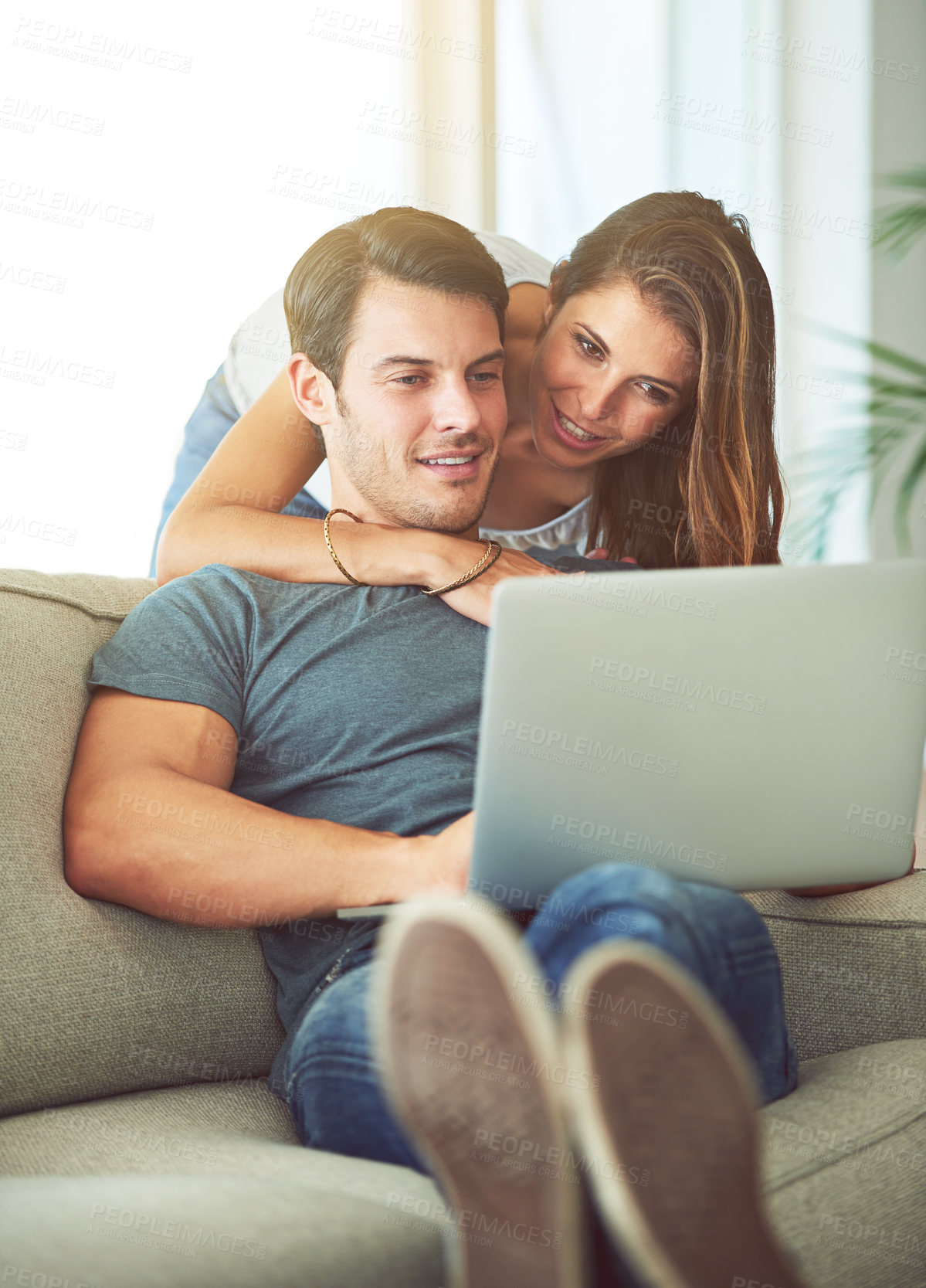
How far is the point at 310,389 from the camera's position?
146 cm

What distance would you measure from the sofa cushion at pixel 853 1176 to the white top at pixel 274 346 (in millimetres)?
1042

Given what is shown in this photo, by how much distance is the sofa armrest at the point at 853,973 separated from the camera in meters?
1.13

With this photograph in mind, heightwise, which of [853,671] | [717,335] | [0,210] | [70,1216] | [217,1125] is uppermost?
[0,210]

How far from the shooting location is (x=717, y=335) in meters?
1.62

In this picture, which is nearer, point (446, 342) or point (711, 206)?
point (446, 342)

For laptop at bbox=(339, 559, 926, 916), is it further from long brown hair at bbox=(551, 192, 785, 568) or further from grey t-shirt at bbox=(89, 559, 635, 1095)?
long brown hair at bbox=(551, 192, 785, 568)

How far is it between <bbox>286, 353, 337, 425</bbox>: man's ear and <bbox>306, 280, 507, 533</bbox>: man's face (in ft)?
0.11

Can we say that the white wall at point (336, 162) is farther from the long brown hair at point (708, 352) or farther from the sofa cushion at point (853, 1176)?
the sofa cushion at point (853, 1176)

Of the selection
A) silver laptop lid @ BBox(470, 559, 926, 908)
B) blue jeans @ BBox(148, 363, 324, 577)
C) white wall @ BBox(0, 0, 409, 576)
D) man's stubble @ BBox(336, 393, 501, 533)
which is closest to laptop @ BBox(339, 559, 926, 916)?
silver laptop lid @ BBox(470, 559, 926, 908)

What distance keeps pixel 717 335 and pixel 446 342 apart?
496 mm

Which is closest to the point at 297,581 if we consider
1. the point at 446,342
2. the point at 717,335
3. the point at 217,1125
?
the point at 446,342

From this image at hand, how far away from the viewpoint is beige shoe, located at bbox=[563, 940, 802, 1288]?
22.7 inches

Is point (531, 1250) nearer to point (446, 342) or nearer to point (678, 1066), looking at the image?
point (678, 1066)

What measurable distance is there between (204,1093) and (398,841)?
0.31 metres
